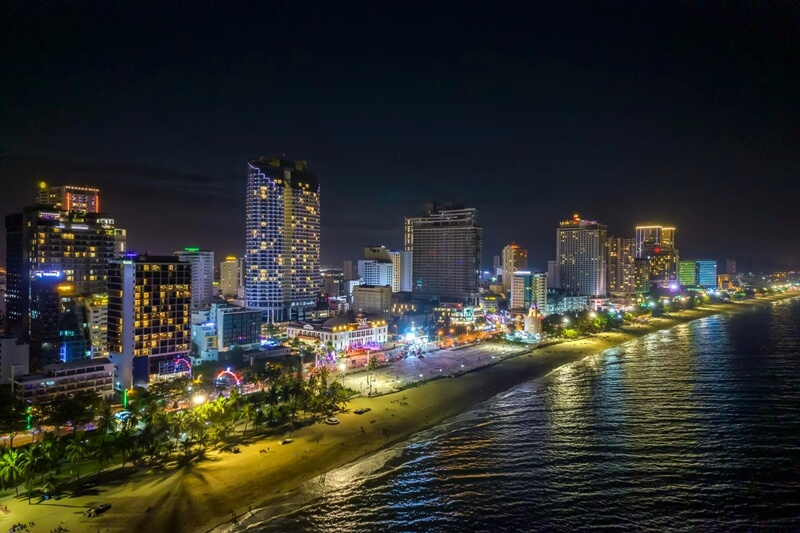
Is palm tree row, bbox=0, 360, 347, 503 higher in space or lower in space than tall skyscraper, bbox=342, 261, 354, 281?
lower

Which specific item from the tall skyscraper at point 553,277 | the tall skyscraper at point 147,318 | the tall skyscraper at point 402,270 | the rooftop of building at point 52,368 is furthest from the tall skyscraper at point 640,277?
the rooftop of building at point 52,368

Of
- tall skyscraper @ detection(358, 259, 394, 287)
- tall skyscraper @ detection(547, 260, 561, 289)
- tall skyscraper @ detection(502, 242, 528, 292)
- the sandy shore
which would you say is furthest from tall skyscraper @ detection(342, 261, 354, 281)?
the sandy shore

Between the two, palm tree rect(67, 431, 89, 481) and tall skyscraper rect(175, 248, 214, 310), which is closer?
palm tree rect(67, 431, 89, 481)

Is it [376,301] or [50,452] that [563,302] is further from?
[50,452]

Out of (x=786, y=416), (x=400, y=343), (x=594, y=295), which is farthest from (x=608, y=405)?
(x=594, y=295)

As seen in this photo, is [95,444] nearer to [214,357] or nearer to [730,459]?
[214,357]

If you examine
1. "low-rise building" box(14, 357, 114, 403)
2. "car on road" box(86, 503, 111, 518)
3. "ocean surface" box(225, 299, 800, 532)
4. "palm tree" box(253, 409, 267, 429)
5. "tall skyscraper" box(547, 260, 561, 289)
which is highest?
"tall skyscraper" box(547, 260, 561, 289)

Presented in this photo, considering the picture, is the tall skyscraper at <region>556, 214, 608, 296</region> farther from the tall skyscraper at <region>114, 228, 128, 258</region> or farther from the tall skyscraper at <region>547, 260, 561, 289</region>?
the tall skyscraper at <region>114, 228, 128, 258</region>
